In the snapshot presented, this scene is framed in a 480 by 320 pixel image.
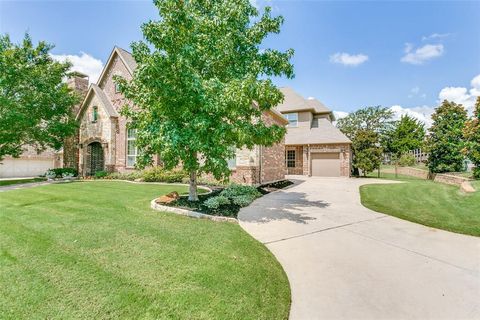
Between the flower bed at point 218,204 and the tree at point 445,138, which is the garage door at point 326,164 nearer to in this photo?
the tree at point 445,138

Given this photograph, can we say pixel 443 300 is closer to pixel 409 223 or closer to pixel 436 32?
pixel 409 223

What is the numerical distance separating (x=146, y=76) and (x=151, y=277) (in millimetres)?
5512

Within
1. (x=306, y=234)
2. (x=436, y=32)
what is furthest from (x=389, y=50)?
(x=306, y=234)

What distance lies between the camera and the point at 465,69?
12.2 metres

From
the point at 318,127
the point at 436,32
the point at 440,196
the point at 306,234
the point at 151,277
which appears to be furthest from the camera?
the point at 318,127

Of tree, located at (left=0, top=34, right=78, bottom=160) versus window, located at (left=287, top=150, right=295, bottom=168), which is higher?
tree, located at (left=0, top=34, right=78, bottom=160)

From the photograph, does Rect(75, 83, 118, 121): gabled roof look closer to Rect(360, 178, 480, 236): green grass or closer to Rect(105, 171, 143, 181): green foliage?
Rect(105, 171, 143, 181): green foliage

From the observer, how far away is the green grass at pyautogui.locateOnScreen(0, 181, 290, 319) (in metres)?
2.85

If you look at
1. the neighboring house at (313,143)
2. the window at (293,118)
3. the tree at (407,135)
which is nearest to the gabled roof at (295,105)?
the neighboring house at (313,143)

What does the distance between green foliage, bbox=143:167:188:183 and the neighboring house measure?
11.4 meters

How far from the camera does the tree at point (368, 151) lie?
66.5 feet

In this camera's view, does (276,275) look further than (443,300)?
Yes

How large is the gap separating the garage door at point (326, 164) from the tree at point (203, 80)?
1485cm

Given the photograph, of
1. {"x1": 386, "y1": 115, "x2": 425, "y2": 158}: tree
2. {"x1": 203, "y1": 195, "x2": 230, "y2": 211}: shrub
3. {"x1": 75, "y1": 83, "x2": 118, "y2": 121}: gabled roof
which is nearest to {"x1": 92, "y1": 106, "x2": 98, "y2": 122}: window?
{"x1": 75, "y1": 83, "x2": 118, "y2": 121}: gabled roof
